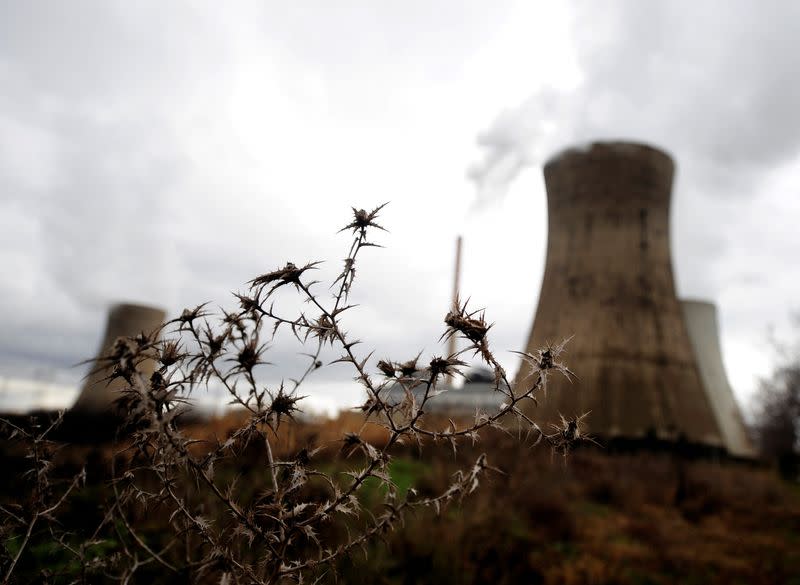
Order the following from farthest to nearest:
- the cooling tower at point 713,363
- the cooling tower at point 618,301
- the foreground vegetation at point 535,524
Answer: the cooling tower at point 713,363 → the cooling tower at point 618,301 → the foreground vegetation at point 535,524

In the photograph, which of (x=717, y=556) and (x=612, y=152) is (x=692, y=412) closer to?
(x=612, y=152)

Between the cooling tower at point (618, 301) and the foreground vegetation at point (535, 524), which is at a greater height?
the cooling tower at point (618, 301)

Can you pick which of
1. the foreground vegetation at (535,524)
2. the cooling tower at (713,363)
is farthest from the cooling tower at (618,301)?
the cooling tower at (713,363)

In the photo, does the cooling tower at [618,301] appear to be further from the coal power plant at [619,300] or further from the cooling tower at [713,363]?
the cooling tower at [713,363]

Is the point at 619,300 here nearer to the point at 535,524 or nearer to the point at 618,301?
the point at 618,301

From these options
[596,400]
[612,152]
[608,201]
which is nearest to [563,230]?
[608,201]

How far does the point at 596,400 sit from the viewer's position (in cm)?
1174

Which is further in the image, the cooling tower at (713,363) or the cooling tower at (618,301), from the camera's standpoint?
the cooling tower at (713,363)

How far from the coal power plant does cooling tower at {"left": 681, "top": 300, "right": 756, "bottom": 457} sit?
313 cm

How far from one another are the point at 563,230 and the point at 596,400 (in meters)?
3.45

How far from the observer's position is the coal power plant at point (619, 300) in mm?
11781

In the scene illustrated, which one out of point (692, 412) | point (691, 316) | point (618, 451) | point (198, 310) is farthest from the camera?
point (691, 316)

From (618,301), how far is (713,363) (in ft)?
17.9

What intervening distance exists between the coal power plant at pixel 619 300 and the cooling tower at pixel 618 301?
20 mm
